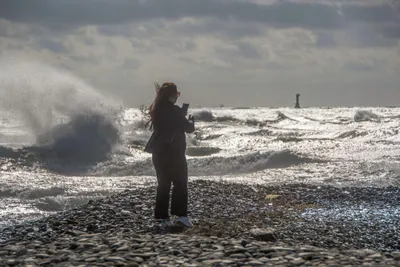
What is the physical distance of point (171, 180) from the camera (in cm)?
889

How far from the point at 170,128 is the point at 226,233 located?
1683 mm

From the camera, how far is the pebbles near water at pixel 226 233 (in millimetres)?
6250

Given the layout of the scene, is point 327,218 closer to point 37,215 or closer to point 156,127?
point 156,127

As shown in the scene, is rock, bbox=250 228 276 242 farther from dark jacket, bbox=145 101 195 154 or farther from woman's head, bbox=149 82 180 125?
woman's head, bbox=149 82 180 125

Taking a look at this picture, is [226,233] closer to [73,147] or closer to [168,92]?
[168,92]

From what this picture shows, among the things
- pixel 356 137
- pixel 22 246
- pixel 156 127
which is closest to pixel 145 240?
pixel 22 246

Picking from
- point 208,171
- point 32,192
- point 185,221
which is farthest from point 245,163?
point 185,221

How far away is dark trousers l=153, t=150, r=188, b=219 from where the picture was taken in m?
8.73

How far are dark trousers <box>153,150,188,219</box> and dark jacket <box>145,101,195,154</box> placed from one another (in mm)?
101

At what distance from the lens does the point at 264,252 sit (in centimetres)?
645

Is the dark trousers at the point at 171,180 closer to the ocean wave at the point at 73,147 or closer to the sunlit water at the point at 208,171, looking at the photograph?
the sunlit water at the point at 208,171

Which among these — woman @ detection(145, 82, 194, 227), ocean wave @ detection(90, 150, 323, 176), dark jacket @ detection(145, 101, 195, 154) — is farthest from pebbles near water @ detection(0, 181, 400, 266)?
ocean wave @ detection(90, 150, 323, 176)

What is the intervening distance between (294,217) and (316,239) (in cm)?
166

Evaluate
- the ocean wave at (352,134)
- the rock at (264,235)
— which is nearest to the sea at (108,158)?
the ocean wave at (352,134)
